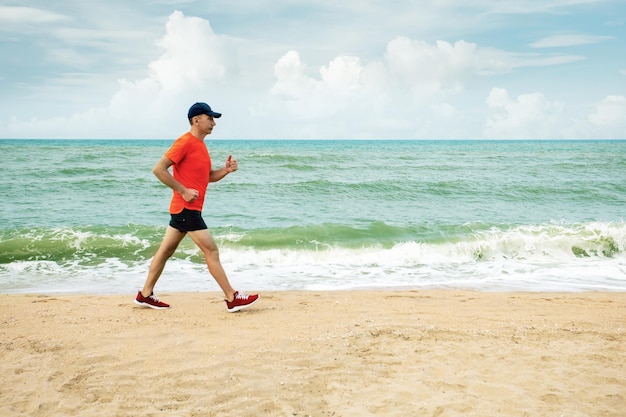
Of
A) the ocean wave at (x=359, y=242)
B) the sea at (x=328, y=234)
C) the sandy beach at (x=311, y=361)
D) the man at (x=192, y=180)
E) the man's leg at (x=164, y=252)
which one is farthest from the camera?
the ocean wave at (x=359, y=242)

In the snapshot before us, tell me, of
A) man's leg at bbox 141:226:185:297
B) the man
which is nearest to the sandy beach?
man's leg at bbox 141:226:185:297

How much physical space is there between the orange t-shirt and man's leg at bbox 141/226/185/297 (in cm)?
24

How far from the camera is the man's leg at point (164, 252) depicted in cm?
540

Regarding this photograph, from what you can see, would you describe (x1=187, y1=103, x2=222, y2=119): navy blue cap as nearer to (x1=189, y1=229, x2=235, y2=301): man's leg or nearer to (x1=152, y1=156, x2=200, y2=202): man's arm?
(x1=152, y1=156, x2=200, y2=202): man's arm

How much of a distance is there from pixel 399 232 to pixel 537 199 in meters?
7.85

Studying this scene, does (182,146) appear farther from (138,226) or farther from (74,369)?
(138,226)

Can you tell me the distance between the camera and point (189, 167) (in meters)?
5.23

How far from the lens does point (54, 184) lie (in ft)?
63.9

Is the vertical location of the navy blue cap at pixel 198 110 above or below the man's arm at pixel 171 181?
above

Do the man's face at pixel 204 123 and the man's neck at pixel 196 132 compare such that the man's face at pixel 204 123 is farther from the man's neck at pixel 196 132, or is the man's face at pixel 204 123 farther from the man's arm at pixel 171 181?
the man's arm at pixel 171 181

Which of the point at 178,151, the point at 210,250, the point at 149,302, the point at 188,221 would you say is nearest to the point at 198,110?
the point at 178,151

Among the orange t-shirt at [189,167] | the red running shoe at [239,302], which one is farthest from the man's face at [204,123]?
the red running shoe at [239,302]

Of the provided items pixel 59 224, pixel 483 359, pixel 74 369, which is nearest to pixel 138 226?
pixel 59 224

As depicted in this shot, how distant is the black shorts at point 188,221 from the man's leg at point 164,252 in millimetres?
98
